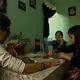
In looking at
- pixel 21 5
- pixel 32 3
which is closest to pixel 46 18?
pixel 32 3

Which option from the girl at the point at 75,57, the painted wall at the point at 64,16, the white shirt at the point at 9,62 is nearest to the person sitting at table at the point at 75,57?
the girl at the point at 75,57

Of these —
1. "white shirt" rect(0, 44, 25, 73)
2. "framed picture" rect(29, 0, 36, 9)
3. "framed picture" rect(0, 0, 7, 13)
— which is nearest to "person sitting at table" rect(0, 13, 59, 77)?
"white shirt" rect(0, 44, 25, 73)

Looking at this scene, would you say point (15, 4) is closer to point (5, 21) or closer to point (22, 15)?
point (22, 15)

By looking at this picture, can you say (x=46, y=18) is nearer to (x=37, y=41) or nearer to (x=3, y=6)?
(x=37, y=41)

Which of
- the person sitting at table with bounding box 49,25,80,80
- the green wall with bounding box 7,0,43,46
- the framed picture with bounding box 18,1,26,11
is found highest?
the framed picture with bounding box 18,1,26,11

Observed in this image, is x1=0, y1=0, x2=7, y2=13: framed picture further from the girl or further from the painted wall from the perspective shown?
the painted wall

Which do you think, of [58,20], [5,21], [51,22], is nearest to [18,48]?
[5,21]

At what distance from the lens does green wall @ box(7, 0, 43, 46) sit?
1707 mm

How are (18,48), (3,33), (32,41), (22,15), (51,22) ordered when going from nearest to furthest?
(3,33) → (18,48) → (22,15) → (32,41) → (51,22)

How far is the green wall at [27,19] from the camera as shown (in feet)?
5.60

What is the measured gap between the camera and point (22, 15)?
195 centimetres

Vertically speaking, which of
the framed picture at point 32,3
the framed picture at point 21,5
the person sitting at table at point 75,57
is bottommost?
the person sitting at table at point 75,57

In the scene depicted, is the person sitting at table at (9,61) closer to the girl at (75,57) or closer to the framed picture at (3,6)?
the girl at (75,57)

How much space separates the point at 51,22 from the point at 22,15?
1.12 m
